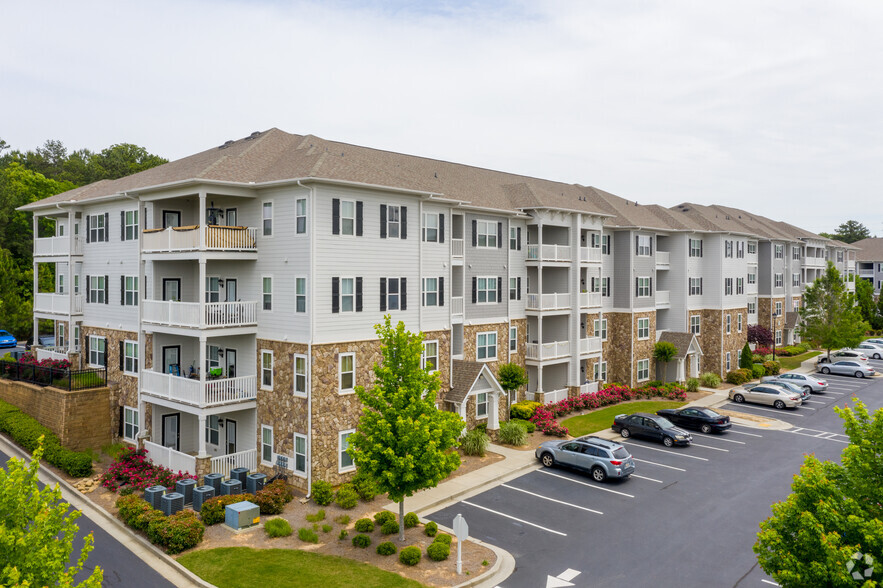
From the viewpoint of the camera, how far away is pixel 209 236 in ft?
81.0

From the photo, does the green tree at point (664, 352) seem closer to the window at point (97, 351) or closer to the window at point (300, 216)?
the window at point (300, 216)

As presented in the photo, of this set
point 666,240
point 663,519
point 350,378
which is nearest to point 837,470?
point 663,519

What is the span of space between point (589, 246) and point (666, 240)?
36.8 feet

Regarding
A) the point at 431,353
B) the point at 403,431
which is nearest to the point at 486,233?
the point at 431,353

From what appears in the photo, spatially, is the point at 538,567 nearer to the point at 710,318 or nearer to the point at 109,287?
the point at 109,287

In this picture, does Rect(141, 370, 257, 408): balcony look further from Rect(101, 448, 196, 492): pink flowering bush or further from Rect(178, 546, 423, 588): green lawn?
Rect(178, 546, 423, 588): green lawn

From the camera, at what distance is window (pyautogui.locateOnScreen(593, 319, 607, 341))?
41.2 meters

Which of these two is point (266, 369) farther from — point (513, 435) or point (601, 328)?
point (601, 328)

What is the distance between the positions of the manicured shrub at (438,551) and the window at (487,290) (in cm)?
1716

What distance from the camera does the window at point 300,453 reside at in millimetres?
23562

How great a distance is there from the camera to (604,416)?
36.3 m

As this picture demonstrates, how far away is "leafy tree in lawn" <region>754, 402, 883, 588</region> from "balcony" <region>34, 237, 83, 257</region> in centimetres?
3566

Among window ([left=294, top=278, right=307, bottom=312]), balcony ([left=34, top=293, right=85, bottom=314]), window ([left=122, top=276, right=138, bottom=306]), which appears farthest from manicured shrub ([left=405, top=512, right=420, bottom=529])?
balcony ([left=34, top=293, right=85, bottom=314])

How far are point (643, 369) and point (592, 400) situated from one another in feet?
27.0
